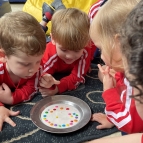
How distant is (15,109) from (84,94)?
0.37m

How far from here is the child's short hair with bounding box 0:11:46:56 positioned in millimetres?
1134

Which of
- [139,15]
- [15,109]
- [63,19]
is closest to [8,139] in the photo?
[15,109]

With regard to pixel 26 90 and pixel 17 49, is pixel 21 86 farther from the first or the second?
pixel 17 49

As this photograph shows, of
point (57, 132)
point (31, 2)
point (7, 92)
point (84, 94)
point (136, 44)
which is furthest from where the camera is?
point (31, 2)

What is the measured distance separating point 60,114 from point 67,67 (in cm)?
39

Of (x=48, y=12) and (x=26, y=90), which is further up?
(x=48, y=12)

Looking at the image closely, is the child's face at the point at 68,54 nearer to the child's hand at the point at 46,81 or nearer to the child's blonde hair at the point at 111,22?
the child's hand at the point at 46,81

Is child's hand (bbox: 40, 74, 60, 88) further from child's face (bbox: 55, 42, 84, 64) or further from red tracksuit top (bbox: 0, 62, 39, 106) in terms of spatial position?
child's face (bbox: 55, 42, 84, 64)

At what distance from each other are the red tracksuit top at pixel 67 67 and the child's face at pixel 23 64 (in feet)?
0.72

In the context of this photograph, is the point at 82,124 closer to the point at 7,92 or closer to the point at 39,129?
the point at 39,129

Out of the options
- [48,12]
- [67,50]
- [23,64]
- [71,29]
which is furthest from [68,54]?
[48,12]

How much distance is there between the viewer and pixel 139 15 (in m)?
0.65

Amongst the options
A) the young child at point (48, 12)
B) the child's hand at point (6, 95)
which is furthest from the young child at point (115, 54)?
the young child at point (48, 12)

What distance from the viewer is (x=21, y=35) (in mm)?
1137
